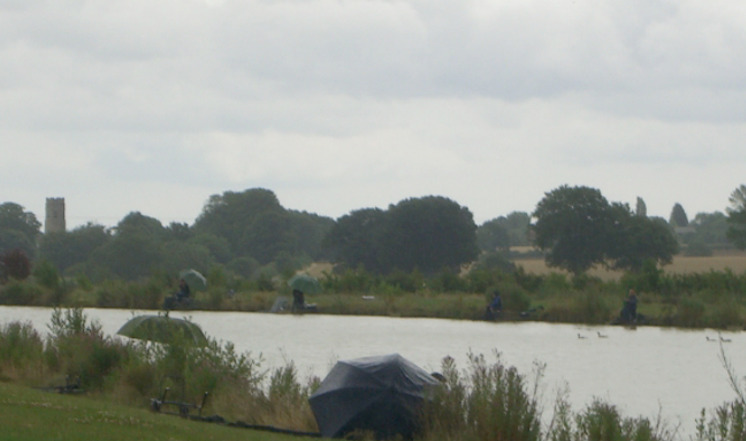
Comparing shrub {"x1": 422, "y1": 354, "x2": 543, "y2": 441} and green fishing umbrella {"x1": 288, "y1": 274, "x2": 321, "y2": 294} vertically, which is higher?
green fishing umbrella {"x1": 288, "y1": 274, "x2": 321, "y2": 294}

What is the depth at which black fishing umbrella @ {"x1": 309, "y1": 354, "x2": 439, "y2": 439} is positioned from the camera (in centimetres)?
1750

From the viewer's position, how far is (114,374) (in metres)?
22.4

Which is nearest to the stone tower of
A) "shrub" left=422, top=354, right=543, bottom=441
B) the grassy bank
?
the grassy bank

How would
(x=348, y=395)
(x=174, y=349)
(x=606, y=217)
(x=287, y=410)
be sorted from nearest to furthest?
(x=348, y=395), (x=287, y=410), (x=174, y=349), (x=606, y=217)

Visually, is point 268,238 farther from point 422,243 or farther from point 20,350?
point 20,350

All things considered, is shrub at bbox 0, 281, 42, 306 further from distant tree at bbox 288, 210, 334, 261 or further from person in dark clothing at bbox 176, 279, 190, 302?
distant tree at bbox 288, 210, 334, 261

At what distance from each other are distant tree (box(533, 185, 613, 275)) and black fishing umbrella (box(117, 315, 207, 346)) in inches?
3100

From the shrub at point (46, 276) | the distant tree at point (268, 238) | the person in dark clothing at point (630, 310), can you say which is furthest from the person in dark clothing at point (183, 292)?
the distant tree at point (268, 238)

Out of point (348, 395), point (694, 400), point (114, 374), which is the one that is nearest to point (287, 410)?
point (348, 395)

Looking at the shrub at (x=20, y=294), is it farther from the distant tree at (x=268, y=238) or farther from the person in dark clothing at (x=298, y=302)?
the distant tree at (x=268, y=238)

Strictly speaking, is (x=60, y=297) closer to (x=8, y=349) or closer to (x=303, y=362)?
(x=303, y=362)

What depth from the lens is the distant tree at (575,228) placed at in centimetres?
10231

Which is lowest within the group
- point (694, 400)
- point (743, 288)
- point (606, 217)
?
point (694, 400)

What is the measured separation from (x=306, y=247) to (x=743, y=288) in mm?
103709
